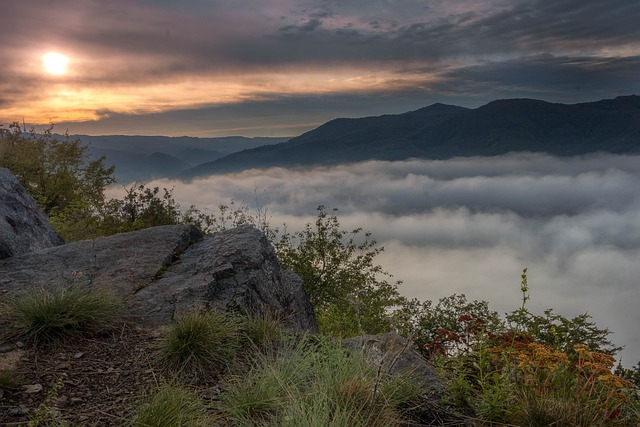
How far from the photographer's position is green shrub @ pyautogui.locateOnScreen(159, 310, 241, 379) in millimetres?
5406

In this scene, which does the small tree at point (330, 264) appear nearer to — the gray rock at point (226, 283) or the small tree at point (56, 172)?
the small tree at point (56, 172)

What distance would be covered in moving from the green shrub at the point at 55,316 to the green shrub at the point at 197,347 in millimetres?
1145

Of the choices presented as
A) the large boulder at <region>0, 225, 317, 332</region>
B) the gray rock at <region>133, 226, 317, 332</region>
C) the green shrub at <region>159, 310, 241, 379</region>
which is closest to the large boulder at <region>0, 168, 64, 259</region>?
the large boulder at <region>0, 225, 317, 332</region>

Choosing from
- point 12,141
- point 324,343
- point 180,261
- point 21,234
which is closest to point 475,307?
point 180,261

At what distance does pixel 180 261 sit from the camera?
950cm

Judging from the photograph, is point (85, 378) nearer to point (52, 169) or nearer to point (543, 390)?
point (543, 390)

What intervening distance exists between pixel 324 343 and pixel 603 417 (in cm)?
285

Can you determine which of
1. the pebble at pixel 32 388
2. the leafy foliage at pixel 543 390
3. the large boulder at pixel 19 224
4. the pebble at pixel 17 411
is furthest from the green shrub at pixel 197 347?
the large boulder at pixel 19 224

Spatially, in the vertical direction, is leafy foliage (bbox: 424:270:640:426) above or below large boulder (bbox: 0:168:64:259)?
below

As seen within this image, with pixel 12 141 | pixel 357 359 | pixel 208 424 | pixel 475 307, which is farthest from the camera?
pixel 12 141

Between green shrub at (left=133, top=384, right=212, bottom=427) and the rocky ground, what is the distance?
0.21 meters

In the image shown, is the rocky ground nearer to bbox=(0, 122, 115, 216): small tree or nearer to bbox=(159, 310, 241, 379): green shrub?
bbox=(159, 310, 241, 379): green shrub

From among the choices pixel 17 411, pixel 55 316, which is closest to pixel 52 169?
pixel 55 316

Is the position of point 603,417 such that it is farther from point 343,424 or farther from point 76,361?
point 76,361
